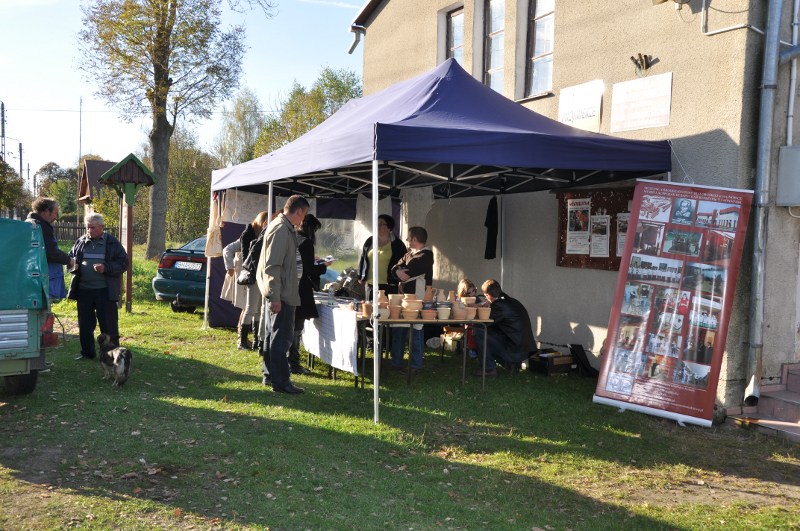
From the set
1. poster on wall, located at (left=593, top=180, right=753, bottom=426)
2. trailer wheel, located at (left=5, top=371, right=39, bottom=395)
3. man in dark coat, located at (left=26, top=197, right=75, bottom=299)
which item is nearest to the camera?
poster on wall, located at (left=593, top=180, right=753, bottom=426)

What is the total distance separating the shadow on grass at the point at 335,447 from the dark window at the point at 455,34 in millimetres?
5653

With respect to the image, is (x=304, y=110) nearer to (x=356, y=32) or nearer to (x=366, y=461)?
(x=356, y=32)

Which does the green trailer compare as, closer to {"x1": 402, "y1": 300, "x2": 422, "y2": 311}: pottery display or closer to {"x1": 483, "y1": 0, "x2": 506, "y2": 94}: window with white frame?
{"x1": 402, "y1": 300, "x2": 422, "y2": 311}: pottery display

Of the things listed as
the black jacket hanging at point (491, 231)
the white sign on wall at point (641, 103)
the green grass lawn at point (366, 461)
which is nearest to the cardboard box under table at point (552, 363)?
the green grass lawn at point (366, 461)

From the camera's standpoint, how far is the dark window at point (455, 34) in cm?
1083

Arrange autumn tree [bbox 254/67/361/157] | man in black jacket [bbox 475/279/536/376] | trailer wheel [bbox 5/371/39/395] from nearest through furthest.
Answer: trailer wheel [bbox 5/371/39/395] < man in black jacket [bbox 475/279/536/376] < autumn tree [bbox 254/67/361/157]

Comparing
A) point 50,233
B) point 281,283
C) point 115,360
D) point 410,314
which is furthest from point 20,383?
point 410,314

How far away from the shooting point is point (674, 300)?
603cm

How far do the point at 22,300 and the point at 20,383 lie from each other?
3.03 feet

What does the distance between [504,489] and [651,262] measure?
8.82 ft

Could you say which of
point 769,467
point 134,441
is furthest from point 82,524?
point 769,467

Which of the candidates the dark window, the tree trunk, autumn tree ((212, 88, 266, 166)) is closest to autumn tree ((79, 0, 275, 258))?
the tree trunk

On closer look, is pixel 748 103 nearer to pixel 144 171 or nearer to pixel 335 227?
pixel 335 227

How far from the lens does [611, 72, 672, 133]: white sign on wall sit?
6973mm
